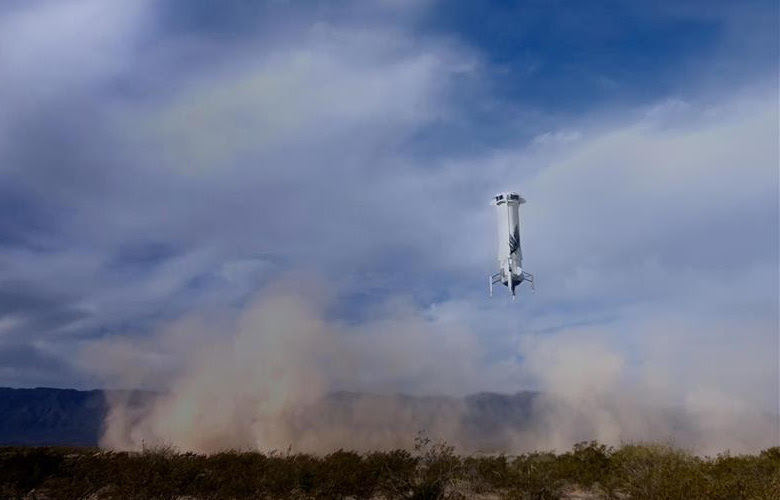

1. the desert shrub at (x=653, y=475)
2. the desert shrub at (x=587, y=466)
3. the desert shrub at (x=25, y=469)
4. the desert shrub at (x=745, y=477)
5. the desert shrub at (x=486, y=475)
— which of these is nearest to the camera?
the desert shrub at (x=745, y=477)

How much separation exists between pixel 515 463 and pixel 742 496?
12.9 metres

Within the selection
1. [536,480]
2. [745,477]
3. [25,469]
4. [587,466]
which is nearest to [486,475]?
[536,480]

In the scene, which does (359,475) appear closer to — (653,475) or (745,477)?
(653,475)

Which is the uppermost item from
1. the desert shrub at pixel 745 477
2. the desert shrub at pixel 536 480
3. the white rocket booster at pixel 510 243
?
the white rocket booster at pixel 510 243

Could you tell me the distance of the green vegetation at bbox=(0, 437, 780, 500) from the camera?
24.4 meters

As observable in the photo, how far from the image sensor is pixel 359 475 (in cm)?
2719

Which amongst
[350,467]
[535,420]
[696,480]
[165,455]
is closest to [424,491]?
[350,467]

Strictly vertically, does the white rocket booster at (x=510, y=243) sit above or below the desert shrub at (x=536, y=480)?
above

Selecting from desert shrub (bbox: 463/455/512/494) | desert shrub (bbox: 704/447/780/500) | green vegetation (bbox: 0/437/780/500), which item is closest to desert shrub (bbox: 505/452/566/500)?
green vegetation (bbox: 0/437/780/500)

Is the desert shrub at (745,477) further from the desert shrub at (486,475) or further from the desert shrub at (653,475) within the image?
the desert shrub at (486,475)

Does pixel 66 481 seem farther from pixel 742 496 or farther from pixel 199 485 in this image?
pixel 742 496

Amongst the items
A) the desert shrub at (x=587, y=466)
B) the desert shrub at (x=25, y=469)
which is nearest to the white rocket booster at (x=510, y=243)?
→ the desert shrub at (x=587, y=466)

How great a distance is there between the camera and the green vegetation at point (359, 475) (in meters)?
24.4

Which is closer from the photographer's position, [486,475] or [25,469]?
[25,469]
